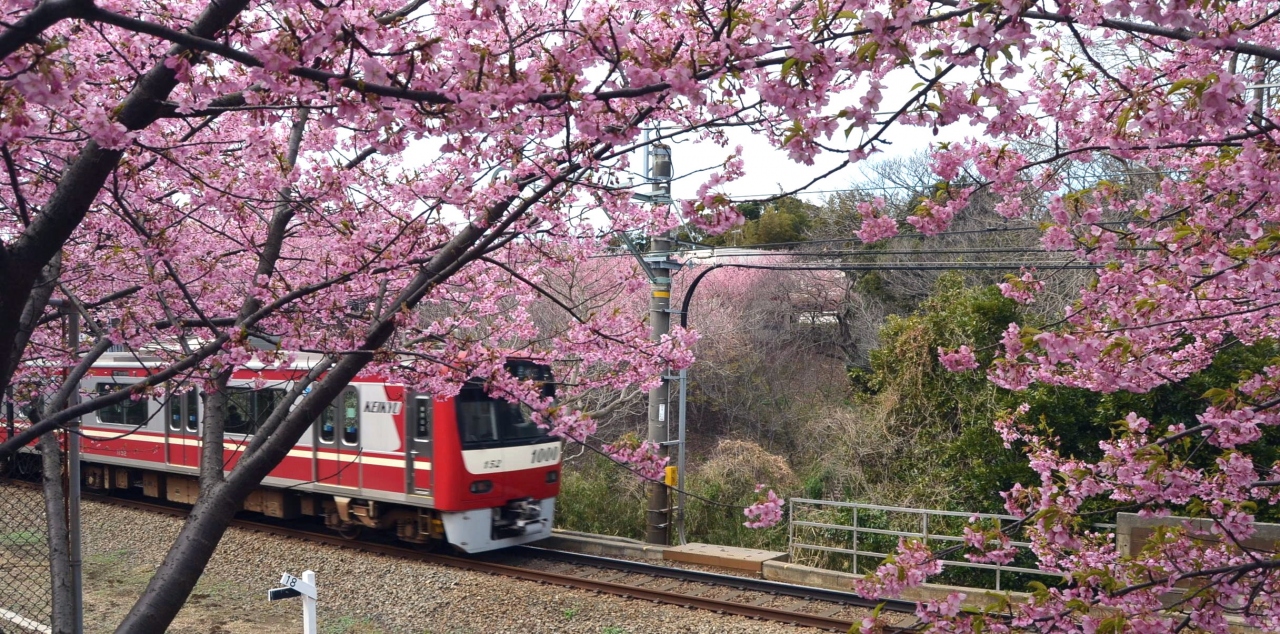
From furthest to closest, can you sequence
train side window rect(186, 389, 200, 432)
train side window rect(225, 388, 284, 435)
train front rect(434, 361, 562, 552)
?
train side window rect(186, 389, 200, 432) < train side window rect(225, 388, 284, 435) < train front rect(434, 361, 562, 552)

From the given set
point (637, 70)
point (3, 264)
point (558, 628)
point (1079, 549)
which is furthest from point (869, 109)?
point (558, 628)

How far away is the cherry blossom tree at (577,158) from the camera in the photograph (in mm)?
2539

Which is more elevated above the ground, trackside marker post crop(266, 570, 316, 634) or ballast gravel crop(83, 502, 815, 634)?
trackside marker post crop(266, 570, 316, 634)

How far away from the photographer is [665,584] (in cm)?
998

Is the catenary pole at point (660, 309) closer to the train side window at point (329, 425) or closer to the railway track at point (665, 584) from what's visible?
the railway track at point (665, 584)

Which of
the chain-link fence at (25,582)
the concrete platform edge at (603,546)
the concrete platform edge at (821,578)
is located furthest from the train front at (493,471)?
the chain-link fence at (25,582)

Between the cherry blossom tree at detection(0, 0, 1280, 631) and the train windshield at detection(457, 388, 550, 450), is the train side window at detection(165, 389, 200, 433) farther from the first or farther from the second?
the cherry blossom tree at detection(0, 0, 1280, 631)

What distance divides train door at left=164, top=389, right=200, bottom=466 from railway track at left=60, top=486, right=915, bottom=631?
78.9 inches

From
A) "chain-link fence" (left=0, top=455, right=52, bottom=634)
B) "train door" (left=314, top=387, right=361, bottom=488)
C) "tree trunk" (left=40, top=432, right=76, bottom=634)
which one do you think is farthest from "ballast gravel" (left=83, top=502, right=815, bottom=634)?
"tree trunk" (left=40, top=432, right=76, bottom=634)

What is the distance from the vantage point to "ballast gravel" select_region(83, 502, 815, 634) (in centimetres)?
838

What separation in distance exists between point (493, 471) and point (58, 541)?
6.97 m

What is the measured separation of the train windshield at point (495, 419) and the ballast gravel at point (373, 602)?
1.49 metres

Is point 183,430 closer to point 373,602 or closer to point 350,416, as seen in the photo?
point 350,416

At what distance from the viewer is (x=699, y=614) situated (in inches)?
345
